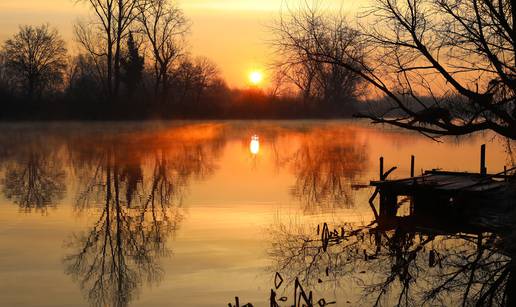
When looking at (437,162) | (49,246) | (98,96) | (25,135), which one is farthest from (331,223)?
(98,96)

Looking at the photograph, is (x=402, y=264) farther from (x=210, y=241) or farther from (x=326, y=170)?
(x=326, y=170)

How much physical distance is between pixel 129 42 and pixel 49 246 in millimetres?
53790

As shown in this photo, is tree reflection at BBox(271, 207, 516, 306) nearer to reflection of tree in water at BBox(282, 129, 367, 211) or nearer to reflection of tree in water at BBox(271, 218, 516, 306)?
reflection of tree in water at BBox(271, 218, 516, 306)

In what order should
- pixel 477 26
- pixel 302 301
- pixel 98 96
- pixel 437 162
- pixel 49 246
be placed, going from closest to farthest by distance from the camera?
pixel 302 301, pixel 49 246, pixel 477 26, pixel 437 162, pixel 98 96

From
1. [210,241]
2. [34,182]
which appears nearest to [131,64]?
[34,182]

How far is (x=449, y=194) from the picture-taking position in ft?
55.2

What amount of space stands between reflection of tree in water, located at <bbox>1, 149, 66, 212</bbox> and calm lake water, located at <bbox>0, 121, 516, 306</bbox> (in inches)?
2.3

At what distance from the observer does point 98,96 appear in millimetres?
65562

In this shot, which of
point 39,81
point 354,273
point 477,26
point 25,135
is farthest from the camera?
point 39,81

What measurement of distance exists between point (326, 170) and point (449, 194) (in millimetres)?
11929

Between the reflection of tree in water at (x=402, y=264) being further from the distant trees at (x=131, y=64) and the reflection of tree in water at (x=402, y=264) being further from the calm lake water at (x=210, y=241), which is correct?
the distant trees at (x=131, y=64)

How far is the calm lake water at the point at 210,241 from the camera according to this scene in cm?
1081

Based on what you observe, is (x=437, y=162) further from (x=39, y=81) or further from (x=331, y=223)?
(x=39, y=81)

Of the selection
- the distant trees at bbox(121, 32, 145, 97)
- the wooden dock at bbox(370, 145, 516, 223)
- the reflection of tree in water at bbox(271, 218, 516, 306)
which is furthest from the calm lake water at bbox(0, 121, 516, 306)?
the distant trees at bbox(121, 32, 145, 97)
